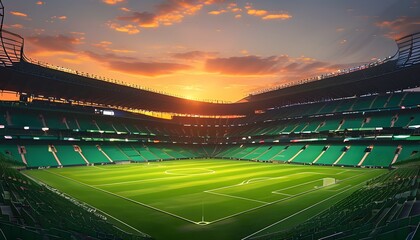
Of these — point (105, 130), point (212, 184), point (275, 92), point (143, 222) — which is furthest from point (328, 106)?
point (143, 222)

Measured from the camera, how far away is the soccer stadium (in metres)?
15.1

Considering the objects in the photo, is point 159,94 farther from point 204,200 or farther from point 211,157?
point 204,200

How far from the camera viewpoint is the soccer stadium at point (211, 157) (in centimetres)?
1505

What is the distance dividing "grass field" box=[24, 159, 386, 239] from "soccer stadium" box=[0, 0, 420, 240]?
15cm

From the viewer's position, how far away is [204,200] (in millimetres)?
26266

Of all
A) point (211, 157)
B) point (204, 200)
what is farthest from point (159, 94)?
point (204, 200)

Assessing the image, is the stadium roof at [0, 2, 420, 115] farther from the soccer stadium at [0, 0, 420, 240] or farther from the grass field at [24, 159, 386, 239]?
the grass field at [24, 159, 386, 239]

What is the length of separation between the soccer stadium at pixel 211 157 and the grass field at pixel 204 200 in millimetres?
153

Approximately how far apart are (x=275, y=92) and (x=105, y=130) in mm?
44062

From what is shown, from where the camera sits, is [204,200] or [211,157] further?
[211,157]

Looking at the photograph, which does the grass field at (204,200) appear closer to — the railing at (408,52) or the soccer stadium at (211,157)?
the soccer stadium at (211,157)

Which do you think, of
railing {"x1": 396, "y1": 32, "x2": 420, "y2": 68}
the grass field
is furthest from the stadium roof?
the grass field

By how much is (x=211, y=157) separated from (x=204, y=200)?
52.8m

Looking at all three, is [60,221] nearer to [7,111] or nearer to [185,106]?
[7,111]
